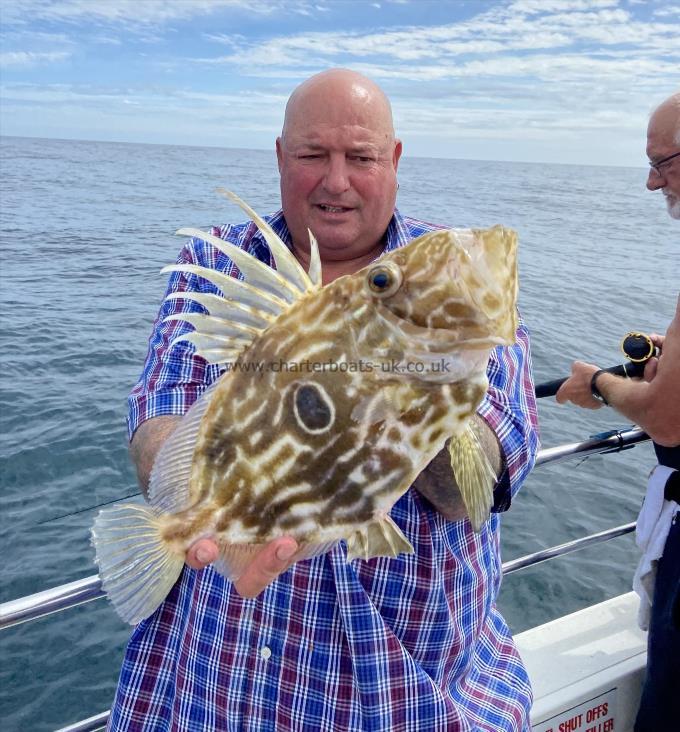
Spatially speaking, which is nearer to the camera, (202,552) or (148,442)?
(202,552)

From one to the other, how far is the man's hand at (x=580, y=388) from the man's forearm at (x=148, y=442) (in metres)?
2.55

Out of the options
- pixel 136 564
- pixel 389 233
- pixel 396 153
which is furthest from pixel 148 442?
pixel 396 153

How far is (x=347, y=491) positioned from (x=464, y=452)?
1.30ft

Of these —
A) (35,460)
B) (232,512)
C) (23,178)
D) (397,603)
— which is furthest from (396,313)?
(23,178)

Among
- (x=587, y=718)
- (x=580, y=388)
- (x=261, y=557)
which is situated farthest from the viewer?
(x=580, y=388)

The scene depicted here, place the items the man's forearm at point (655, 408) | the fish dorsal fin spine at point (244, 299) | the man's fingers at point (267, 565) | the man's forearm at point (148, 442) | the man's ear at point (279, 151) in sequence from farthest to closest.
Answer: the man's forearm at point (655, 408) → the man's ear at point (279, 151) → the man's forearm at point (148, 442) → the fish dorsal fin spine at point (244, 299) → the man's fingers at point (267, 565)

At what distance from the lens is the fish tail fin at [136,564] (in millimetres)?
1761

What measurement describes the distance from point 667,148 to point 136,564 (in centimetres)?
356

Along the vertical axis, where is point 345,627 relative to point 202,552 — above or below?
below

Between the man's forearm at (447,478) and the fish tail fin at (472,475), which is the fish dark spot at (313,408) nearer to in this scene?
the fish tail fin at (472,475)

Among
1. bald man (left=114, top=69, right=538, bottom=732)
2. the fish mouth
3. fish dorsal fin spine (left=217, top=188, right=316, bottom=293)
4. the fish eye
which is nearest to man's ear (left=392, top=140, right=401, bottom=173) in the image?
the fish mouth

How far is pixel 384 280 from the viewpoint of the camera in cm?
161

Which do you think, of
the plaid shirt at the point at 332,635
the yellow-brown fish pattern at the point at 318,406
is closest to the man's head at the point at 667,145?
the plaid shirt at the point at 332,635

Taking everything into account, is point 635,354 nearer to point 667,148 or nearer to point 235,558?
point 667,148
